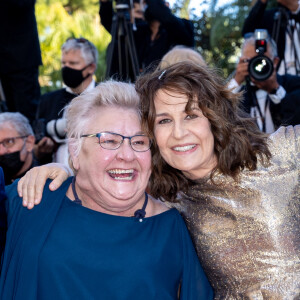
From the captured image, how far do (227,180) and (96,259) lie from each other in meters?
0.73

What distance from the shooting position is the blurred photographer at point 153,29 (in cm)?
412

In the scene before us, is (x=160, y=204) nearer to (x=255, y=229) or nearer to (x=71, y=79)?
(x=255, y=229)

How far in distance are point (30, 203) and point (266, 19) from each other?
3.08 metres

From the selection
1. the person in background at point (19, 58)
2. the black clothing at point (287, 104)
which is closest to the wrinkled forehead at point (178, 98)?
the black clothing at point (287, 104)

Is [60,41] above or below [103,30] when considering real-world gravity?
below

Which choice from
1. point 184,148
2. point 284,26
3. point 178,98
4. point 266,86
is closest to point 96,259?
point 184,148

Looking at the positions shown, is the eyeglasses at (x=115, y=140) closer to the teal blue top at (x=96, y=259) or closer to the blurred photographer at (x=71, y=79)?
the teal blue top at (x=96, y=259)

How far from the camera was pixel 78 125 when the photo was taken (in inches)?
89.0

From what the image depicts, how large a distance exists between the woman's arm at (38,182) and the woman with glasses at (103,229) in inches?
1.4

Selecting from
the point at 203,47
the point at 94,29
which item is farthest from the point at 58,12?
the point at 203,47

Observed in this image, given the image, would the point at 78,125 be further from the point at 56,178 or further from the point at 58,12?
the point at 58,12

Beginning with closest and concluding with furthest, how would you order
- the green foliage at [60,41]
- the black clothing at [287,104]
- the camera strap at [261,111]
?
the black clothing at [287,104] < the camera strap at [261,111] < the green foliage at [60,41]

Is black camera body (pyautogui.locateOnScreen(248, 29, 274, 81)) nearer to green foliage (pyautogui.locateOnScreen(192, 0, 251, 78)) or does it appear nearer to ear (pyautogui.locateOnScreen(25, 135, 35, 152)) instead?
ear (pyautogui.locateOnScreen(25, 135, 35, 152))

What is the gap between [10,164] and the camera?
3623 mm
